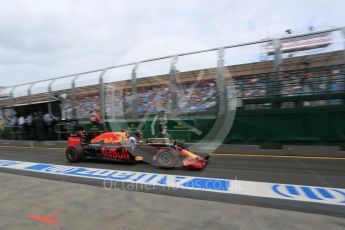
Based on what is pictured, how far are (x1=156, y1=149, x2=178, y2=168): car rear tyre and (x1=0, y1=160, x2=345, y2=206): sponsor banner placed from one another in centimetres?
53

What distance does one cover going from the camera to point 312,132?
31.3 ft

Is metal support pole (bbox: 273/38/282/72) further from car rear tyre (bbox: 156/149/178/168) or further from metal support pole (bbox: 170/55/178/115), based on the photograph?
car rear tyre (bbox: 156/149/178/168)

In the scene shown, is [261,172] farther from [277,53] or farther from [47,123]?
[47,123]

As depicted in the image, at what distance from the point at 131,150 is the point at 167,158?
1183 millimetres

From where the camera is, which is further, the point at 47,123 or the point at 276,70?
the point at 47,123

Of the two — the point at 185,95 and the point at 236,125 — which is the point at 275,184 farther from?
the point at 185,95

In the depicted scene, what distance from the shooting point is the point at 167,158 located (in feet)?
23.4

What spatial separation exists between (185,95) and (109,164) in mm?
4742

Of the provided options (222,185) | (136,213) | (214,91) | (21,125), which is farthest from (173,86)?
(21,125)

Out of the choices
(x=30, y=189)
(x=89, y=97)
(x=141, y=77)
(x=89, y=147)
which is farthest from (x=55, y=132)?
(x=30, y=189)

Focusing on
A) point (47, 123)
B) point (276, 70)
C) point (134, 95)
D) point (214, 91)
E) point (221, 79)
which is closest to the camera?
point (276, 70)

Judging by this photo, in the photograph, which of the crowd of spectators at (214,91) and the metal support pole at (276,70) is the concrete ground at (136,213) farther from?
the metal support pole at (276,70)

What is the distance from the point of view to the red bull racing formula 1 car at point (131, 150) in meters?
7.03

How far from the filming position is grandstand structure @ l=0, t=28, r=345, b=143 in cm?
998
